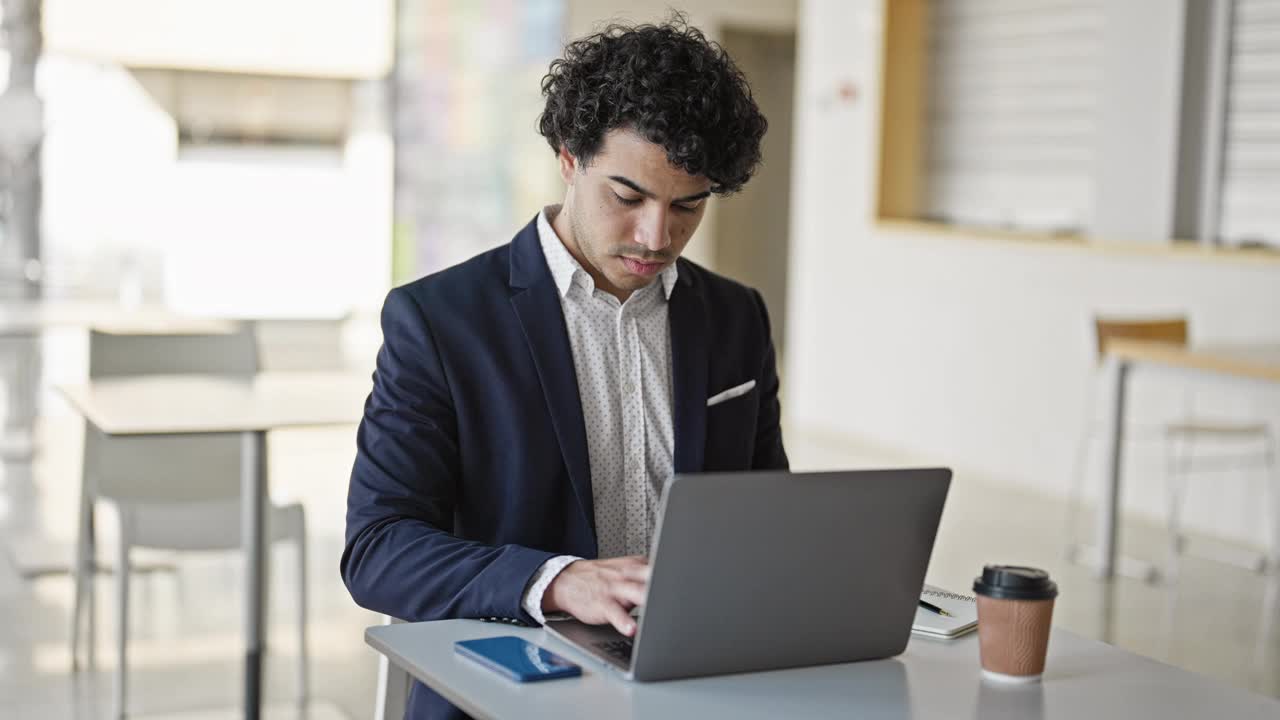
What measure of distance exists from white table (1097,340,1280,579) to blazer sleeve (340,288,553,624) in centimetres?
357

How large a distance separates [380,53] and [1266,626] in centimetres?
595

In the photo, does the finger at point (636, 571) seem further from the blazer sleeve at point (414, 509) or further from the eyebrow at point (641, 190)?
the eyebrow at point (641, 190)

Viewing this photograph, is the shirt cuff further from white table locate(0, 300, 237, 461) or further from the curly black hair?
white table locate(0, 300, 237, 461)

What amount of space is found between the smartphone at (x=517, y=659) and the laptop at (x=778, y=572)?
0.04 m

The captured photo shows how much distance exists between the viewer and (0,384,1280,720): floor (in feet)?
12.5

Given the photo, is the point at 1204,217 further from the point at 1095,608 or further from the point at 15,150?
the point at 15,150

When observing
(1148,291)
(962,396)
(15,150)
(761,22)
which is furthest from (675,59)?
(761,22)

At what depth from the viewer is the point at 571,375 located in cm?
191

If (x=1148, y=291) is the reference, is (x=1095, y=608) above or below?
below

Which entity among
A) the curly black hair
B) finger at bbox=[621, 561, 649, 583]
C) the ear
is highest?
the curly black hair

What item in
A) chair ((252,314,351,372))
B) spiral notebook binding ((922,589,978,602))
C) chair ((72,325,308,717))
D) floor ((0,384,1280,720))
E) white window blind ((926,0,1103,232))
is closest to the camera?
spiral notebook binding ((922,589,978,602))

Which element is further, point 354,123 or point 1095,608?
point 354,123

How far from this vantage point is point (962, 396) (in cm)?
722

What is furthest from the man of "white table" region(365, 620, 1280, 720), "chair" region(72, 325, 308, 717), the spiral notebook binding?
"chair" region(72, 325, 308, 717)
